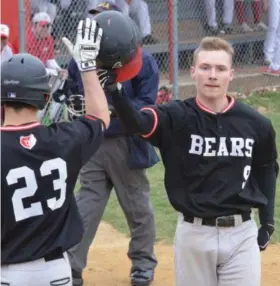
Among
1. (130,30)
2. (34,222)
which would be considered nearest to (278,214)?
(130,30)

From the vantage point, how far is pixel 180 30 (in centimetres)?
1309

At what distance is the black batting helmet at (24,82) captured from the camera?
3.90 metres

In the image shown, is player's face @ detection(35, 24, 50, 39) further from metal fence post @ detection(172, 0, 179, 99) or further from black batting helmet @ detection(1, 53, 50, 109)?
black batting helmet @ detection(1, 53, 50, 109)

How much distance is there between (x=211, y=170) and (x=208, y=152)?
0.10m

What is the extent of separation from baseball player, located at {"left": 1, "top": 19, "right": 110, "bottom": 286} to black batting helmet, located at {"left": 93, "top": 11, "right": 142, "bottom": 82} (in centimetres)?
24

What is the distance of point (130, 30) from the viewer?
4.55m


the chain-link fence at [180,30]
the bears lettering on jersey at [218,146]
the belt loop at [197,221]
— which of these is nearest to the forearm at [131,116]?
the bears lettering on jersey at [218,146]

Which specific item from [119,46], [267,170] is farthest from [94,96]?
[267,170]

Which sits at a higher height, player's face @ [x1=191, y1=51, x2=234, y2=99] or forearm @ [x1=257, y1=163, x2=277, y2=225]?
player's face @ [x1=191, y1=51, x2=234, y2=99]

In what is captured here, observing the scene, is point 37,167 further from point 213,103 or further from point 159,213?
point 159,213

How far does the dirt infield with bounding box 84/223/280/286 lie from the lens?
637 cm

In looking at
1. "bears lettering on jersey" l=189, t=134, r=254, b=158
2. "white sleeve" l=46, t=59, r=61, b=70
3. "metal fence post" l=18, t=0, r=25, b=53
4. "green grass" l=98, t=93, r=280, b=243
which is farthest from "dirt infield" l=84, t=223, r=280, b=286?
"white sleeve" l=46, t=59, r=61, b=70

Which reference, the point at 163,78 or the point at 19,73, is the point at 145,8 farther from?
the point at 19,73

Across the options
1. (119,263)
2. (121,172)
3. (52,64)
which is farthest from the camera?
(52,64)
